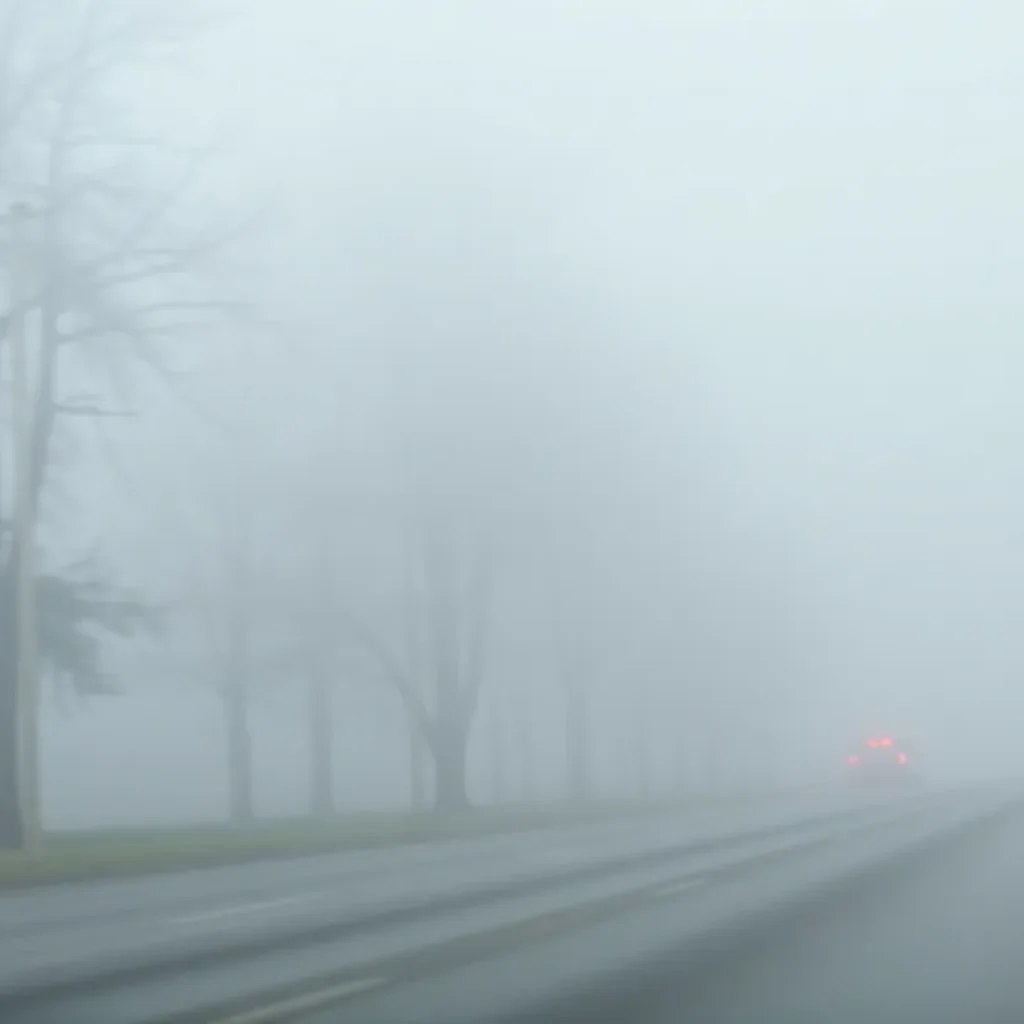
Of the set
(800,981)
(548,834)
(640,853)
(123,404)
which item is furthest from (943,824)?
(800,981)

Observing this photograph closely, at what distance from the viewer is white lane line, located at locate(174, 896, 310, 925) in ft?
56.9

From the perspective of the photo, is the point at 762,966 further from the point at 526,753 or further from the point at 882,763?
the point at 882,763

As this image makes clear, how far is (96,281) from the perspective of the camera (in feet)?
92.1

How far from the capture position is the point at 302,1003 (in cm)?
1202

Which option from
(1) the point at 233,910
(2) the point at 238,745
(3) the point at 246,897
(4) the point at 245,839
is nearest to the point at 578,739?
(2) the point at 238,745

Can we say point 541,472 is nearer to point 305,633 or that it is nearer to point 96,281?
point 305,633

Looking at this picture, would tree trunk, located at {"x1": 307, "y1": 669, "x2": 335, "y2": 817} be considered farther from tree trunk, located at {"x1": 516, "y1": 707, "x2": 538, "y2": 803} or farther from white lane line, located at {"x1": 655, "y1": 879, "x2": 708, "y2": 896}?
white lane line, located at {"x1": 655, "y1": 879, "x2": 708, "y2": 896}

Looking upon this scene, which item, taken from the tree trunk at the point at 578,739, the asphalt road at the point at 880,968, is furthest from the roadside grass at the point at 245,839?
the asphalt road at the point at 880,968

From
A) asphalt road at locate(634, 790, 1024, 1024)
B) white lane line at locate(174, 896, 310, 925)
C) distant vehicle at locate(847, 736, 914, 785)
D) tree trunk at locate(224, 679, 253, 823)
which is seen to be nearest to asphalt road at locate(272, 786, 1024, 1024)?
asphalt road at locate(634, 790, 1024, 1024)

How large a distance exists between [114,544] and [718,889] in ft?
85.5

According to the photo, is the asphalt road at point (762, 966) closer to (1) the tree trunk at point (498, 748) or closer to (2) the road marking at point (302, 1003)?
(2) the road marking at point (302, 1003)

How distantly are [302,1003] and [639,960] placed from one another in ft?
11.7

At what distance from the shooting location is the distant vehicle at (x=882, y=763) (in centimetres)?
6806

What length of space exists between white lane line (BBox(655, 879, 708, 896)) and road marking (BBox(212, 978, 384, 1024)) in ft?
26.1
